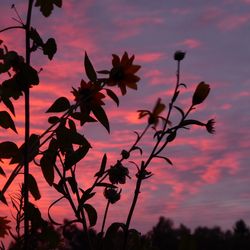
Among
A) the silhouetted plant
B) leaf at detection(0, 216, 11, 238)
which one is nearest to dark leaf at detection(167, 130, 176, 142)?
the silhouetted plant

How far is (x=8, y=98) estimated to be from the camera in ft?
6.99

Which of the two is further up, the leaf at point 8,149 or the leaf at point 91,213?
the leaf at point 8,149

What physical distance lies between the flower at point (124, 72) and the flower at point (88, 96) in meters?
0.10

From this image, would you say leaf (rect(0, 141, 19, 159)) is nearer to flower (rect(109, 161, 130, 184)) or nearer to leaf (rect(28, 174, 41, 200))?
leaf (rect(28, 174, 41, 200))

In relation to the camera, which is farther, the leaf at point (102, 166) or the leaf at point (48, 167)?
the leaf at point (102, 166)

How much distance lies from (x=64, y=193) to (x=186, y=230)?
589mm

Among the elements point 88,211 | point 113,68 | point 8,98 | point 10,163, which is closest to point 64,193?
point 88,211

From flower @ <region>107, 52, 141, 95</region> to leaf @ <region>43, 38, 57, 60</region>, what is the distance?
1.35 feet

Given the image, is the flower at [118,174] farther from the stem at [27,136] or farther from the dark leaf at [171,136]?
the stem at [27,136]

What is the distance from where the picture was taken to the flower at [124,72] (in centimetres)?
247

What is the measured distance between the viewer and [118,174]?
8.12ft

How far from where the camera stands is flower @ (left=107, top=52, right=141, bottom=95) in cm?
247

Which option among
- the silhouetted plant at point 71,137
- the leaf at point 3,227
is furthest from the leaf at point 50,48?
the leaf at point 3,227

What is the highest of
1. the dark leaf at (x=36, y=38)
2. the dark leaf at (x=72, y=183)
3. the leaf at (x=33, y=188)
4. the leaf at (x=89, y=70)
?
the dark leaf at (x=36, y=38)
